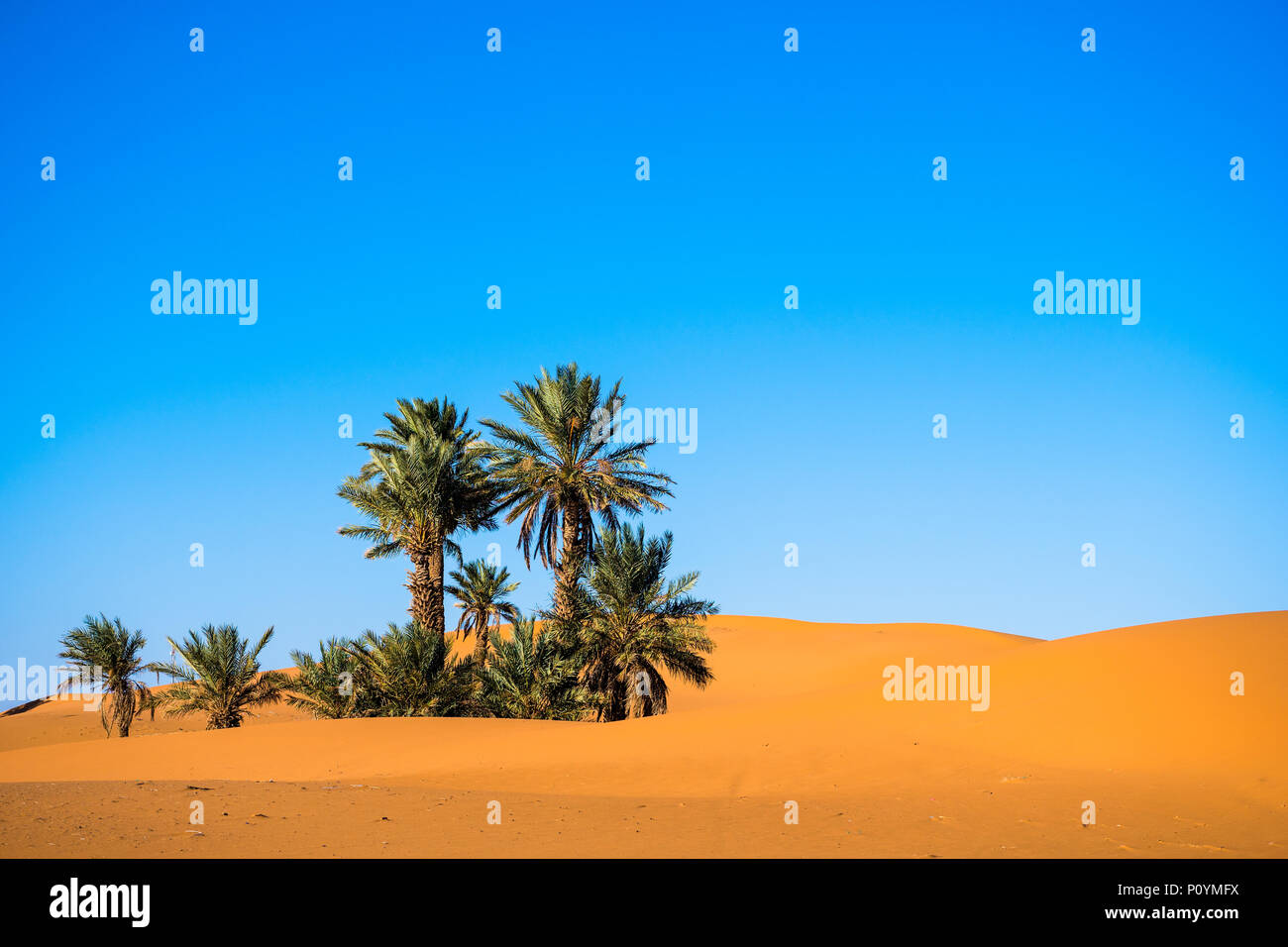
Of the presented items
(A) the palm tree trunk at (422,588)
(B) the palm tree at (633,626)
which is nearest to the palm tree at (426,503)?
(A) the palm tree trunk at (422,588)

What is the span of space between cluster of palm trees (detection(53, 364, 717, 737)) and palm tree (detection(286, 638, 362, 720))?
4 cm

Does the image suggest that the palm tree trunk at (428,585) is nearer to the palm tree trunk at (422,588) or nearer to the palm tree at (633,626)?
the palm tree trunk at (422,588)

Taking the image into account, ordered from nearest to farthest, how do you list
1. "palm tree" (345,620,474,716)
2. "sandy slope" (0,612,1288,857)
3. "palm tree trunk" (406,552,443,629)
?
"sandy slope" (0,612,1288,857) < "palm tree" (345,620,474,716) < "palm tree trunk" (406,552,443,629)

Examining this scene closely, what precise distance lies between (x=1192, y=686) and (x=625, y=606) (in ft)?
44.3

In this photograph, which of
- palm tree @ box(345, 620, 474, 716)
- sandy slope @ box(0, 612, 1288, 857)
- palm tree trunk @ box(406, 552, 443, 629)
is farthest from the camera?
palm tree trunk @ box(406, 552, 443, 629)

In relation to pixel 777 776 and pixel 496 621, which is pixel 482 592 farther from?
pixel 777 776

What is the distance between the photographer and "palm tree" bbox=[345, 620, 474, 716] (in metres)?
23.2

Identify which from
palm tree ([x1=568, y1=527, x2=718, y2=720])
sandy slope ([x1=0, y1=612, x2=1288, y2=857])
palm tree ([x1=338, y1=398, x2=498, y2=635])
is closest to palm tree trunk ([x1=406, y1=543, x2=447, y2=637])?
palm tree ([x1=338, y1=398, x2=498, y2=635])

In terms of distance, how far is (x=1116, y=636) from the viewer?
17.9 metres

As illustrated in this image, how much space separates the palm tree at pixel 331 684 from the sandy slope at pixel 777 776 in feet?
12.3

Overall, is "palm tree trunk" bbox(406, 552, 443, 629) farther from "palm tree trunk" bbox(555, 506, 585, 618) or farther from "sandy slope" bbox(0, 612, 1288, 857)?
"sandy slope" bbox(0, 612, 1288, 857)
